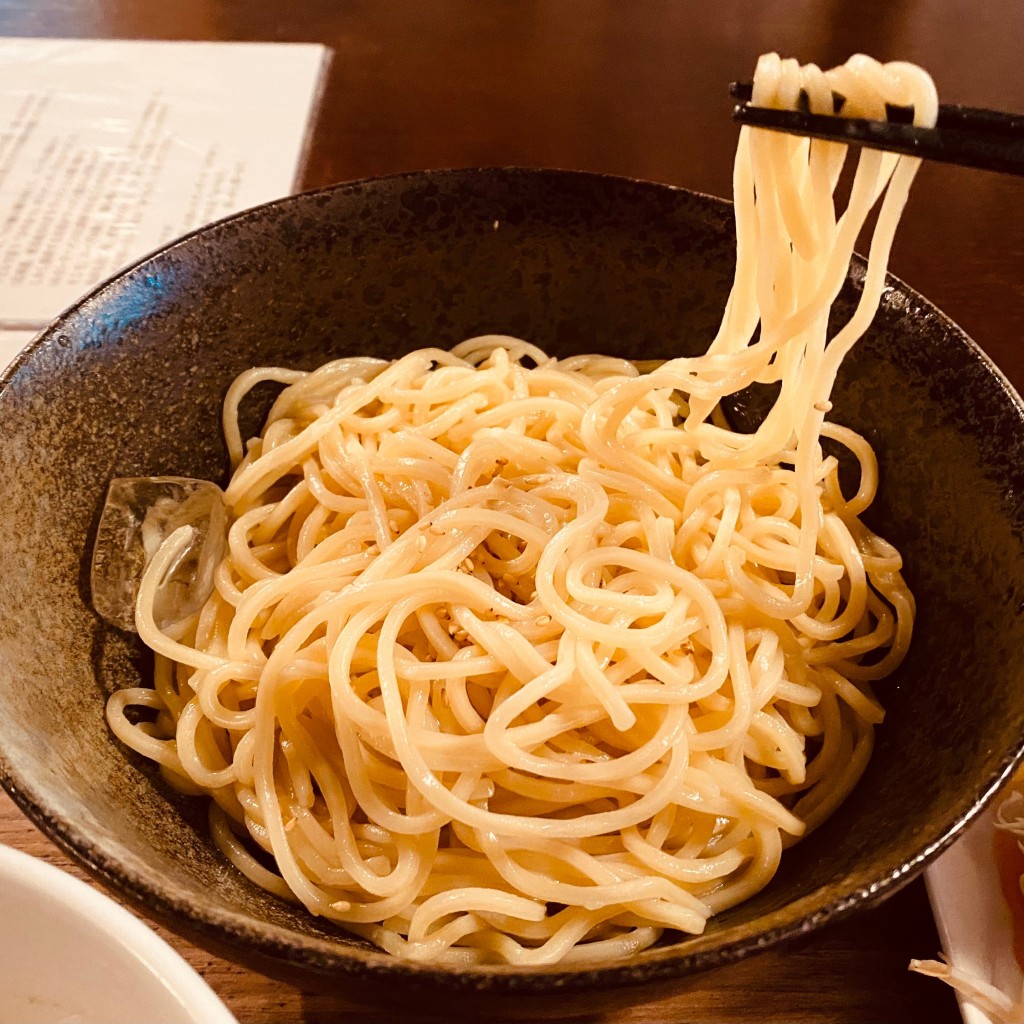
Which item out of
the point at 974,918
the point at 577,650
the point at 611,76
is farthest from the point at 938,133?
the point at 611,76

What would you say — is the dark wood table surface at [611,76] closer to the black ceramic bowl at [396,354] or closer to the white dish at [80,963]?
the black ceramic bowl at [396,354]

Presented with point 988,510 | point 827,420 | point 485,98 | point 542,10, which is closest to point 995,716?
point 988,510

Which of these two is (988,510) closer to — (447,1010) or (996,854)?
(996,854)

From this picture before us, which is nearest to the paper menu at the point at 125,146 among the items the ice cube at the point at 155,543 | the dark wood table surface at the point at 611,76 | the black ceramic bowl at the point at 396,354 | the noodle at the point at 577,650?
the dark wood table surface at the point at 611,76

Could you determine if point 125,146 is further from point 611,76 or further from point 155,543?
point 155,543

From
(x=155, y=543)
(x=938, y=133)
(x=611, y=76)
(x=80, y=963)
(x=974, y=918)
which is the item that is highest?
(x=938, y=133)

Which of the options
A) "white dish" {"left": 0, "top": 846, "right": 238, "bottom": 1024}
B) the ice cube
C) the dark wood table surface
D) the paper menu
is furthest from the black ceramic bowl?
the paper menu
